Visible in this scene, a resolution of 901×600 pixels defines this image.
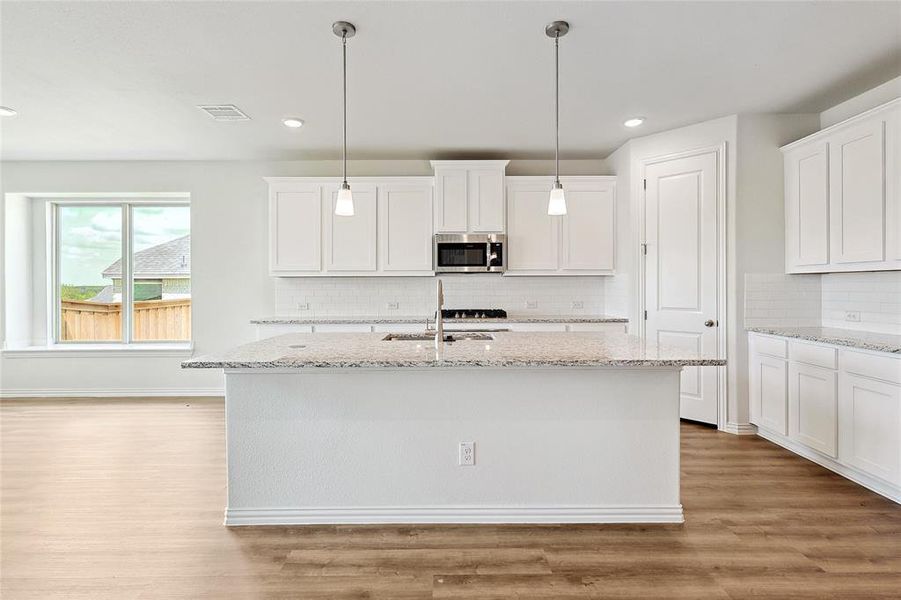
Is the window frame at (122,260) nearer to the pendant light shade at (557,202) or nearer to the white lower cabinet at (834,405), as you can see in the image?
the pendant light shade at (557,202)

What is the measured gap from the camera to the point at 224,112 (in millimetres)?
3629

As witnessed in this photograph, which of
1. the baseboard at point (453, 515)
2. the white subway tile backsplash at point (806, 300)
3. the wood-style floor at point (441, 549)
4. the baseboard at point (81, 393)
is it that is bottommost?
the wood-style floor at point (441, 549)

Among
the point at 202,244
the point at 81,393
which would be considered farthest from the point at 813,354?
the point at 81,393

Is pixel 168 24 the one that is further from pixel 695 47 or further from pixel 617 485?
pixel 617 485

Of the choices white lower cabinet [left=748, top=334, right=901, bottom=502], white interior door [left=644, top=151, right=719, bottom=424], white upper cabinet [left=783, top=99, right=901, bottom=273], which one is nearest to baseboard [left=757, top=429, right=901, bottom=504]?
white lower cabinet [left=748, top=334, right=901, bottom=502]

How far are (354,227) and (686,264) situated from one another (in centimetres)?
317

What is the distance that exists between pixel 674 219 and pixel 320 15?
10.6 feet

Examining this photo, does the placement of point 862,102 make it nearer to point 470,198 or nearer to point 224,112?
point 470,198

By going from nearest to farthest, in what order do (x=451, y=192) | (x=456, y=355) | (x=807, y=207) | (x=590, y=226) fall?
(x=456, y=355) < (x=807, y=207) < (x=451, y=192) < (x=590, y=226)

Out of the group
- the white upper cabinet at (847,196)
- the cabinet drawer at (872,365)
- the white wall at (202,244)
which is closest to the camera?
the cabinet drawer at (872,365)

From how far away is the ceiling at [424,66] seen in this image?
2357mm

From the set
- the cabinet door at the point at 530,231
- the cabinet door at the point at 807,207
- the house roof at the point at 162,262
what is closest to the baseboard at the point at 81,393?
the house roof at the point at 162,262

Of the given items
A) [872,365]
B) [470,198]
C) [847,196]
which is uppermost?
[470,198]

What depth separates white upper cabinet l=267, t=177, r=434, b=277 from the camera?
184 inches
